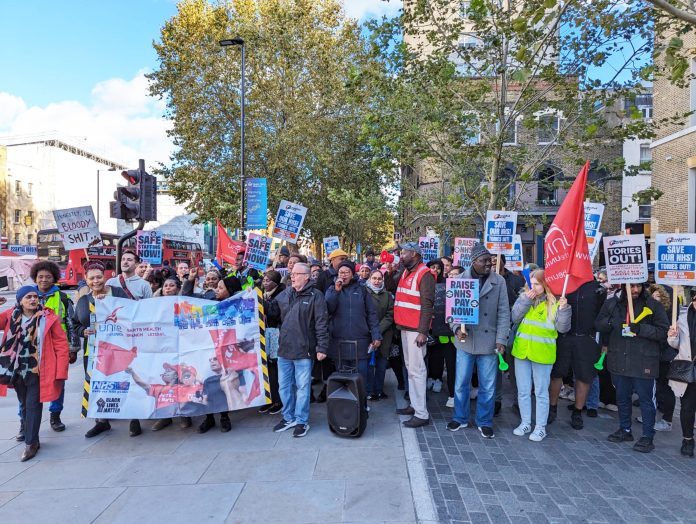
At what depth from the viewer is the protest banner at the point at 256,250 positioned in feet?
28.6

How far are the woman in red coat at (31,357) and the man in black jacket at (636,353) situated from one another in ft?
20.0

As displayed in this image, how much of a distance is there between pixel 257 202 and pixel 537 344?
11.8 meters

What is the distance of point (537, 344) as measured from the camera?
528 cm

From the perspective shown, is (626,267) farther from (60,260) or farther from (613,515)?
(60,260)

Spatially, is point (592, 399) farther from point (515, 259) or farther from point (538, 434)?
point (515, 259)

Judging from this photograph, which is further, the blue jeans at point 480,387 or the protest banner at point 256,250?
the protest banner at point 256,250

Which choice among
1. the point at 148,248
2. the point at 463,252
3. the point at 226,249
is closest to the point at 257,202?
the point at 226,249

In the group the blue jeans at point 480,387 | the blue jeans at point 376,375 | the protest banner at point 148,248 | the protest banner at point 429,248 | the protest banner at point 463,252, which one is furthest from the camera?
the protest banner at point 429,248

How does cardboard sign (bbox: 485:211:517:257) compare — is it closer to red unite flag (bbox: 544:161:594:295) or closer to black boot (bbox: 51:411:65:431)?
red unite flag (bbox: 544:161:594:295)

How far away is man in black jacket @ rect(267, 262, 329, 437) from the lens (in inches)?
215

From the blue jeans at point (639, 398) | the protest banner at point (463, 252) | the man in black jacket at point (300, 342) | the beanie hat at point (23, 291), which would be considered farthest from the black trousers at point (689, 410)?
the beanie hat at point (23, 291)

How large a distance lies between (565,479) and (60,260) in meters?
29.6

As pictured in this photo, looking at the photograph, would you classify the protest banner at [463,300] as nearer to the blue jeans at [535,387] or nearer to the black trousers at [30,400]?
the blue jeans at [535,387]

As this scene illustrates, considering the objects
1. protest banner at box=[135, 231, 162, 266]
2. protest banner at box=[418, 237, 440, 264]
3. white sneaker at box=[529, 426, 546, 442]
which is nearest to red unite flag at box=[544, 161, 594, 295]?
white sneaker at box=[529, 426, 546, 442]
